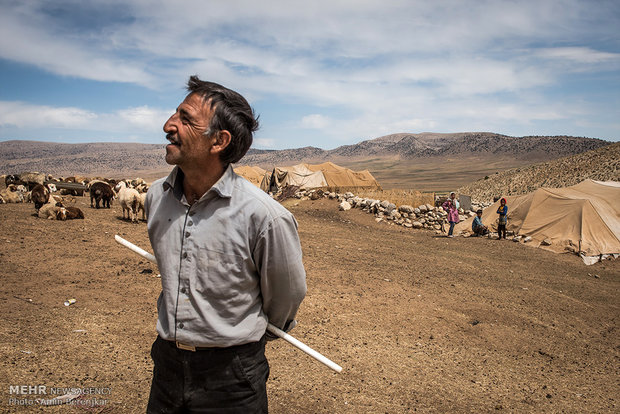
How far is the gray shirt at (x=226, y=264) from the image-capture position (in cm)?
157

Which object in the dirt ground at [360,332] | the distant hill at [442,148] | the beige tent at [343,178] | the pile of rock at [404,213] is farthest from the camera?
the distant hill at [442,148]

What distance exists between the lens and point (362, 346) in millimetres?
4984

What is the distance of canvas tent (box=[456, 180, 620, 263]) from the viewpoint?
495 inches

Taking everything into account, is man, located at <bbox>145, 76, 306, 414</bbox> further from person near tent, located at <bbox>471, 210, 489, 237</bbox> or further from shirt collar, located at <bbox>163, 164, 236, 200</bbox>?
person near tent, located at <bbox>471, 210, 489, 237</bbox>

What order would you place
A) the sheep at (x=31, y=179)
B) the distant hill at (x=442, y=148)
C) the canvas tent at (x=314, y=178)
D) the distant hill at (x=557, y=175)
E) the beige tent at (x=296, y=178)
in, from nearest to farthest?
the sheep at (x=31, y=179) → the beige tent at (x=296, y=178) → the canvas tent at (x=314, y=178) → the distant hill at (x=557, y=175) → the distant hill at (x=442, y=148)

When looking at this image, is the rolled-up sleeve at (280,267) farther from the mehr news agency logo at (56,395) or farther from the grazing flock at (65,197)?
the grazing flock at (65,197)

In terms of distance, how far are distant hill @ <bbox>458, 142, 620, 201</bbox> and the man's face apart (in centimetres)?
2992

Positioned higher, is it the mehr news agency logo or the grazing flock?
the grazing flock

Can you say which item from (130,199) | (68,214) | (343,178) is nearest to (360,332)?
(130,199)

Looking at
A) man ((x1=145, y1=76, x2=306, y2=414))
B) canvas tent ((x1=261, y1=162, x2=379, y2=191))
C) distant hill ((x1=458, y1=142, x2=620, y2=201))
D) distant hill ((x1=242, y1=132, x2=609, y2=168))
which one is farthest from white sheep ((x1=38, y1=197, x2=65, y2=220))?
distant hill ((x1=242, y1=132, x2=609, y2=168))

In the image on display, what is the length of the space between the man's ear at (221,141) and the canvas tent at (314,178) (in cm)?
2144

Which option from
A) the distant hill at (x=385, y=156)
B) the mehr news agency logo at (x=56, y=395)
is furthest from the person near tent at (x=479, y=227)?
the distant hill at (x=385, y=156)

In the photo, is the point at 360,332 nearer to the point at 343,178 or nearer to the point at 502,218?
the point at 502,218

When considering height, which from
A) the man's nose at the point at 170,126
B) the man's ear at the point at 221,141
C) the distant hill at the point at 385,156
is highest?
the distant hill at the point at 385,156
